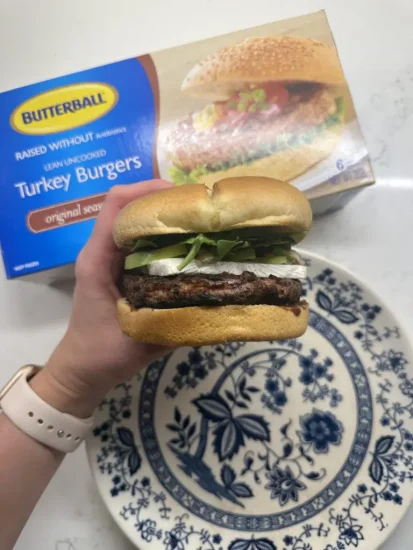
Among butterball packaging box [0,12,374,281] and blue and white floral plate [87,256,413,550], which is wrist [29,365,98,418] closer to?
blue and white floral plate [87,256,413,550]

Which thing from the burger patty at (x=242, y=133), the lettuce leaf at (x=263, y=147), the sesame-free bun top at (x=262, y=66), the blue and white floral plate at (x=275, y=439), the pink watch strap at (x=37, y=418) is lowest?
the blue and white floral plate at (x=275, y=439)

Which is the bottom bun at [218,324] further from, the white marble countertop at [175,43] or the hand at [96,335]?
the white marble countertop at [175,43]

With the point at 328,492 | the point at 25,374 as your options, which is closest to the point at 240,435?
the point at 328,492

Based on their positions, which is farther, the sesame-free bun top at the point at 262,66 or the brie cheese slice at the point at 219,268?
the sesame-free bun top at the point at 262,66

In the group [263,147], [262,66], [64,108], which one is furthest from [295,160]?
[64,108]

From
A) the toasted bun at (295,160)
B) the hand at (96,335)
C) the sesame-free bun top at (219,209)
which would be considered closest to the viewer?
the sesame-free bun top at (219,209)

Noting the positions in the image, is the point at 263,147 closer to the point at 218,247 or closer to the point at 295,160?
the point at 295,160

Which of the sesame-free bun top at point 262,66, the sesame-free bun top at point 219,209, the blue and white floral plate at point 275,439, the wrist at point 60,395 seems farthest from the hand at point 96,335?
the sesame-free bun top at point 262,66
